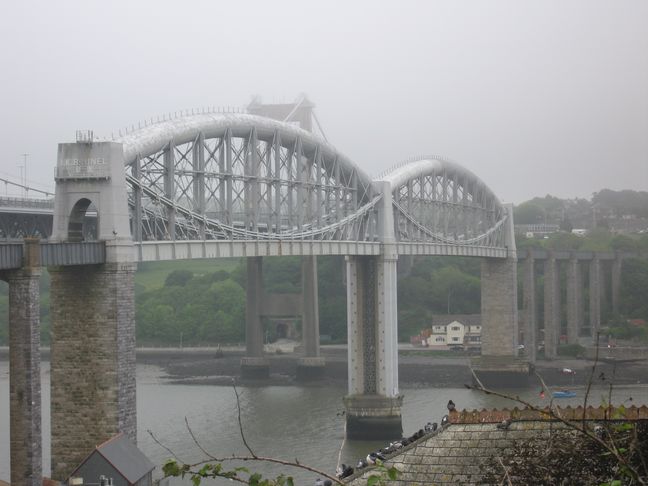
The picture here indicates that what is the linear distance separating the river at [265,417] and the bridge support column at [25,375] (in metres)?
8.64

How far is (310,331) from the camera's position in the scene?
74250 mm

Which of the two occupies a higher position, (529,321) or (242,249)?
(242,249)

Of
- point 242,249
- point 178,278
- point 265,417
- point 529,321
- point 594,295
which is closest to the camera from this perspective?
point 242,249

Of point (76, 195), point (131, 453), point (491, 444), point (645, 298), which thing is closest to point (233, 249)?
point (76, 195)

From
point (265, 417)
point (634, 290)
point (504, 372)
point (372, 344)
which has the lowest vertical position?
point (265, 417)

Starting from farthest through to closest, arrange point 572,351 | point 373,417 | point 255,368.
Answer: point 572,351, point 255,368, point 373,417

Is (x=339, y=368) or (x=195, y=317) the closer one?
(x=339, y=368)

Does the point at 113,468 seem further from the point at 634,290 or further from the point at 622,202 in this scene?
the point at 622,202

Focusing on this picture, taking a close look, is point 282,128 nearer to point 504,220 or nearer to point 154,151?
point 154,151

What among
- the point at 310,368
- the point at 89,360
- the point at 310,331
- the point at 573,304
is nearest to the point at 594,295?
the point at 573,304

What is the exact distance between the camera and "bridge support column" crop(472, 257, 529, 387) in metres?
70.3

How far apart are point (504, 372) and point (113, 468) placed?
43678 millimetres

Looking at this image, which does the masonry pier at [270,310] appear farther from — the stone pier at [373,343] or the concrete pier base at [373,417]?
the concrete pier base at [373,417]

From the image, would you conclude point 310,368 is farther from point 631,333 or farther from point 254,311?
point 631,333
